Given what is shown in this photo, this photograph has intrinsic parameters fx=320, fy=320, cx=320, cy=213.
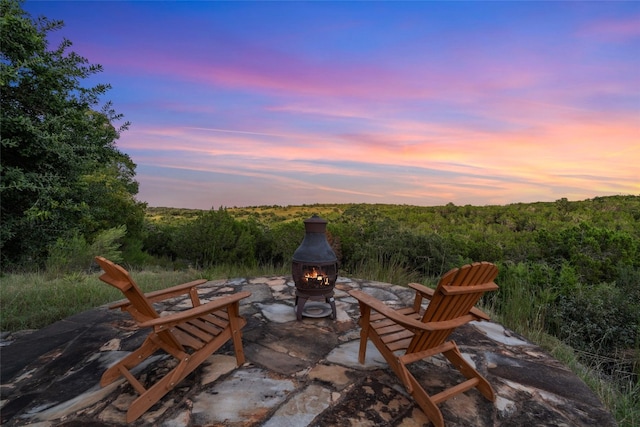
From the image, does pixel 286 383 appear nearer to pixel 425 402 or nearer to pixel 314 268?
pixel 425 402

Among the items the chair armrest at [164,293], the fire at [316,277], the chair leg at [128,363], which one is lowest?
the chair leg at [128,363]

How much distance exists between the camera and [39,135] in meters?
3.70

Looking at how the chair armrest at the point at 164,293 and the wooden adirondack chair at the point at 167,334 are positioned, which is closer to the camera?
the wooden adirondack chair at the point at 167,334

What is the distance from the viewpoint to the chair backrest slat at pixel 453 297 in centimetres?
208

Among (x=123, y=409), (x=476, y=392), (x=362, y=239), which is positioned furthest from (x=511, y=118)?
(x=123, y=409)

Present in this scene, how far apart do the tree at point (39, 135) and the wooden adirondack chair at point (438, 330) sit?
4.00 meters

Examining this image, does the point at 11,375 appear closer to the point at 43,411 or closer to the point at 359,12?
the point at 43,411

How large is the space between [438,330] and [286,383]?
1174mm

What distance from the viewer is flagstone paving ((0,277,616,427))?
2.07m

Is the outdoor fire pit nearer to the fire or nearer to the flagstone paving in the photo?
the fire

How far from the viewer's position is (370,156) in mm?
8094

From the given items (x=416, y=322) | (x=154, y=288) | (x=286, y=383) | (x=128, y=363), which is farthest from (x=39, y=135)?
(x=416, y=322)

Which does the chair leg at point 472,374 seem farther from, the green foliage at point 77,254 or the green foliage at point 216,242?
the green foliage at point 216,242

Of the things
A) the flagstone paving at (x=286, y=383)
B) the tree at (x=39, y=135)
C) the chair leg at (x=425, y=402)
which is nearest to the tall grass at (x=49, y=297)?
the flagstone paving at (x=286, y=383)
